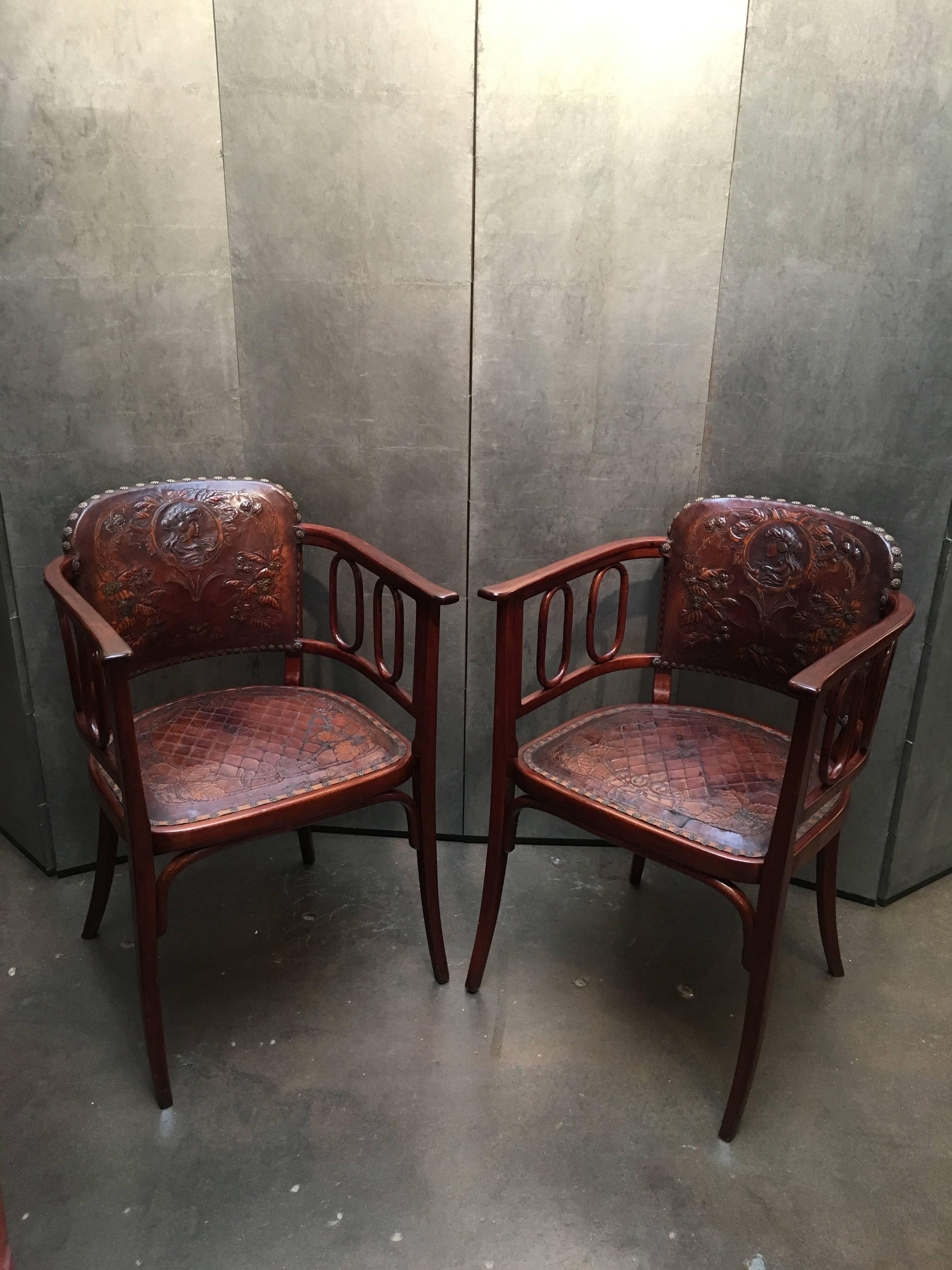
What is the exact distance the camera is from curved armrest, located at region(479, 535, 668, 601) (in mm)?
1833

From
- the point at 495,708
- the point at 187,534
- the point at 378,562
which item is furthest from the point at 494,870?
the point at 187,534

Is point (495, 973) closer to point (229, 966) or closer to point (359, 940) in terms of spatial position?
point (359, 940)

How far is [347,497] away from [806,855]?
4.08 ft

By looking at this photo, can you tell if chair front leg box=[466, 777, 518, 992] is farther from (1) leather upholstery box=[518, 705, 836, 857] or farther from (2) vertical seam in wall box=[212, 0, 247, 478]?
(2) vertical seam in wall box=[212, 0, 247, 478]

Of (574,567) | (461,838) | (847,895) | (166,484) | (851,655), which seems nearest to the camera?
(851,655)

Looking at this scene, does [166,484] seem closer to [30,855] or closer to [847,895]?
[30,855]

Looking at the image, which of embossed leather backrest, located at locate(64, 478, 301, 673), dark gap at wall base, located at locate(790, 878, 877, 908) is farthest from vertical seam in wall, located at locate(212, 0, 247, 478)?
dark gap at wall base, located at locate(790, 878, 877, 908)

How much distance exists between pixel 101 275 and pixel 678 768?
1517mm

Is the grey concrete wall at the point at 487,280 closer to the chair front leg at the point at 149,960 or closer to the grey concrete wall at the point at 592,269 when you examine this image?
the grey concrete wall at the point at 592,269

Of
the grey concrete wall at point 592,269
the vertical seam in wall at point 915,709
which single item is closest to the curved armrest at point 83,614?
the grey concrete wall at point 592,269

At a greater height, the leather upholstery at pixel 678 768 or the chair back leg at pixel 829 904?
the leather upholstery at pixel 678 768

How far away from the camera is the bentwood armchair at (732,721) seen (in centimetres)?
165

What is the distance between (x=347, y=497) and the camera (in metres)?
2.30

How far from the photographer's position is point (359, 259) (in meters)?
2.13
